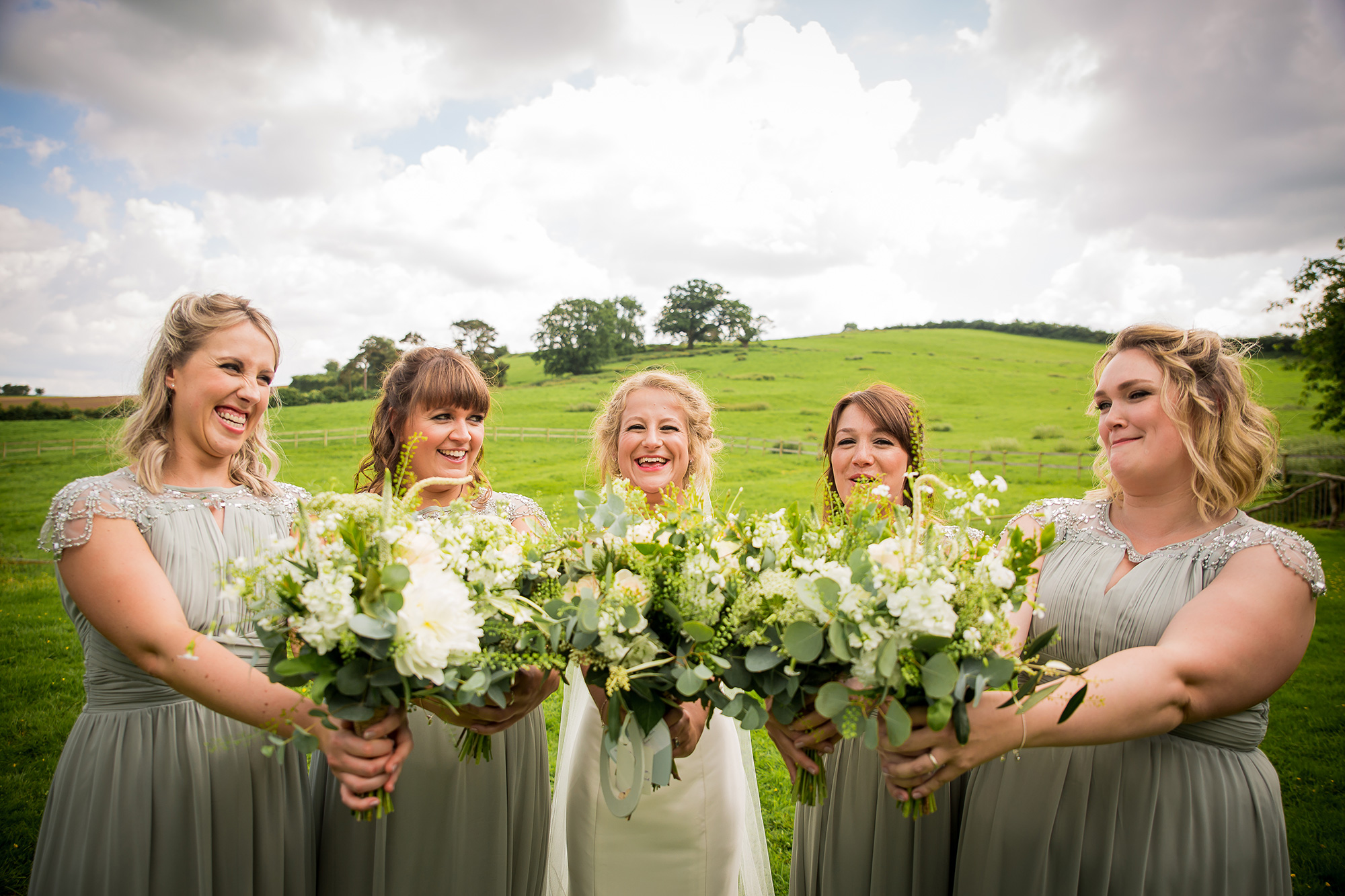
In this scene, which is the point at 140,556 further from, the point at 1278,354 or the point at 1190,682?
the point at 1278,354

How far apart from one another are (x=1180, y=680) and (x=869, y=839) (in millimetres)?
1627

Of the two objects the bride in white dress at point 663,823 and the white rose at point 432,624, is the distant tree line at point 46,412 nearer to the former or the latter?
the bride in white dress at point 663,823

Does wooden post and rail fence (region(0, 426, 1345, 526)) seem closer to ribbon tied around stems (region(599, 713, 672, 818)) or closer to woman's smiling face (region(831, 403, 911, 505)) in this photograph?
woman's smiling face (region(831, 403, 911, 505))

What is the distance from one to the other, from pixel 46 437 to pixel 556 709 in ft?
106

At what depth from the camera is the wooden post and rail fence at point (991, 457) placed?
741 inches

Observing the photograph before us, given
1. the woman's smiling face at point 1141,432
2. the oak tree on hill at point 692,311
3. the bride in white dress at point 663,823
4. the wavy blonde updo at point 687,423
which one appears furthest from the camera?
the oak tree on hill at point 692,311

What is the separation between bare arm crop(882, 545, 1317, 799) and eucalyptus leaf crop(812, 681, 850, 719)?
1.03 ft

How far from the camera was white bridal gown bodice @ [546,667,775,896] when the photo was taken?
304 cm

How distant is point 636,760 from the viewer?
203cm

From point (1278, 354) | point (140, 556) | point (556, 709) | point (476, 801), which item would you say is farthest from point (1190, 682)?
point (1278, 354)

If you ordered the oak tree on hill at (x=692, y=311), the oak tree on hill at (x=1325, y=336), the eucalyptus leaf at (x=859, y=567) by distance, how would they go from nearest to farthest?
the eucalyptus leaf at (x=859, y=567) → the oak tree on hill at (x=1325, y=336) → the oak tree on hill at (x=692, y=311)

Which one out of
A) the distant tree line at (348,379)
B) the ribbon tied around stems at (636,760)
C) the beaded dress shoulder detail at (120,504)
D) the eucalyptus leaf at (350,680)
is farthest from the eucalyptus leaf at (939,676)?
the distant tree line at (348,379)

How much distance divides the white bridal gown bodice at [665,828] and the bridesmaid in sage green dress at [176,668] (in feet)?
4.12

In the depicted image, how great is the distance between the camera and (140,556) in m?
2.45
